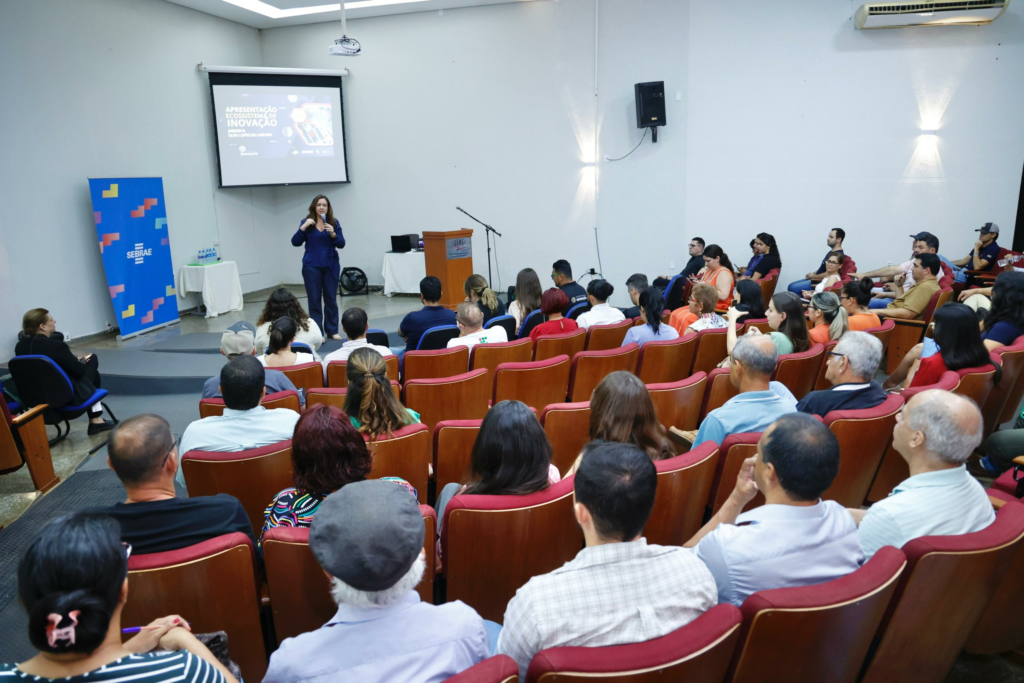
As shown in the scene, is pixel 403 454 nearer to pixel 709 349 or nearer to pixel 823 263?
pixel 709 349

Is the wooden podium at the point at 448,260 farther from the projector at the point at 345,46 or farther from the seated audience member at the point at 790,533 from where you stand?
the seated audience member at the point at 790,533

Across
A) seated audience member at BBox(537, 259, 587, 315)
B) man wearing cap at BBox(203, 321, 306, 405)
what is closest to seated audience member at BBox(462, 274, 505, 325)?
seated audience member at BBox(537, 259, 587, 315)

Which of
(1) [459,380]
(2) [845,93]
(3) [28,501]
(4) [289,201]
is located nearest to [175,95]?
(4) [289,201]

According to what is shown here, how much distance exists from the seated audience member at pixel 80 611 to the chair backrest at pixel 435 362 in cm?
280

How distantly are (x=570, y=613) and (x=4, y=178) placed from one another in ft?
26.1

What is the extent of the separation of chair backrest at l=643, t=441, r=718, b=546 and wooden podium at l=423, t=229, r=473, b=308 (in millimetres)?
6548

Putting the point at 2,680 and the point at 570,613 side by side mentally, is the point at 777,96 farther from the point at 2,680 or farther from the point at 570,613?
the point at 2,680

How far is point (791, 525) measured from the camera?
1670mm

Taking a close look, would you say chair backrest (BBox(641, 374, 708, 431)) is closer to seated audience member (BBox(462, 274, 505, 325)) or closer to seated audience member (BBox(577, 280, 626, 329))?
seated audience member (BBox(577, 280, 626, 329))

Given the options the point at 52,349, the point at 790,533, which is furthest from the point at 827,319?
the point at 52,349

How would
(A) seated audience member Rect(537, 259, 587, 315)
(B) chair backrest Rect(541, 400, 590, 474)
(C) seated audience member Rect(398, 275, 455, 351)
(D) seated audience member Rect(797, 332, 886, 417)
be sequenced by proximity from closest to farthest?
(D) seated audience member Rect(797, 332, 886, 417) → (B) chair backrest Rect(541, 400, 590, 474) → (C) seated audience member Rect(398, 275, 455, 351) → (A) seated audience member Rect(537, 259, 587, 315)

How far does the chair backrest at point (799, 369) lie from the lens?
3635mm

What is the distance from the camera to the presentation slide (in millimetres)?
9672

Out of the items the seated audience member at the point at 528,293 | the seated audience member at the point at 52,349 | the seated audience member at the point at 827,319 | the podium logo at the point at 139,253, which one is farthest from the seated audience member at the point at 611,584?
the podium logo at the point at 139,253
